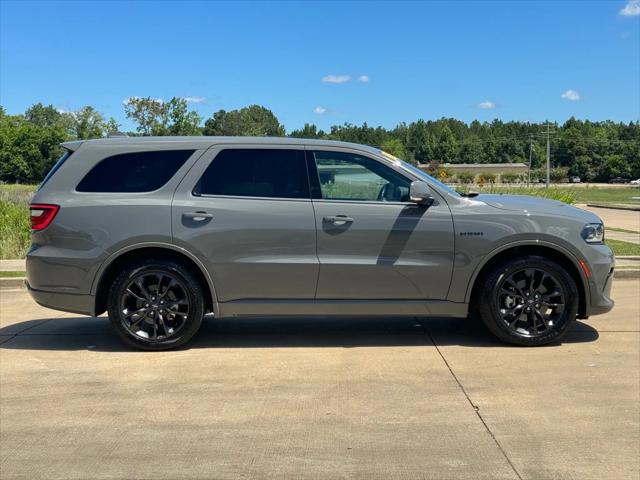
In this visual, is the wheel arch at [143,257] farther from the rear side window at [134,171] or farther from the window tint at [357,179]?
the window tint at [357,179]

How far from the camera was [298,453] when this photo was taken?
141 inches

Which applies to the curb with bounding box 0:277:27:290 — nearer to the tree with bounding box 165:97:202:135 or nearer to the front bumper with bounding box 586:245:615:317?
the front bumper with bounding box 586:245:615:317

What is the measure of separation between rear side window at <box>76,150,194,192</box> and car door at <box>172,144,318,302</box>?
0.21 m

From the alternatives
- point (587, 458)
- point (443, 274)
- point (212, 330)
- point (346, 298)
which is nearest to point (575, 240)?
point (443, 274)

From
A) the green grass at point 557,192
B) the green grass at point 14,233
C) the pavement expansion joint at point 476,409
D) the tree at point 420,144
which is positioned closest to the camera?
the pavement expansion joint at point 476,409

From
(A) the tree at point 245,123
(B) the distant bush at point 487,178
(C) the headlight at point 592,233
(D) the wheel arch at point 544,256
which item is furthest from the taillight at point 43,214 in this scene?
(A) the tree at point 245,123

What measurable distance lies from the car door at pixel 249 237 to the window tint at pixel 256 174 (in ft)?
0.04

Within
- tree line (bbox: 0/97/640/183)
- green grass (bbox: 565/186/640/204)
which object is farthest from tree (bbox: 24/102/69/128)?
green grass (bbox: 565/186/640/204)

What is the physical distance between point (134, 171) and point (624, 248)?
10.0 meters

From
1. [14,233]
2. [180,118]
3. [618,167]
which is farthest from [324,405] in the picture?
[618,167]

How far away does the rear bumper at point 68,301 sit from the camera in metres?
5.49

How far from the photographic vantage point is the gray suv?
5.42m

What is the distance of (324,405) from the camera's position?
14.2 feet

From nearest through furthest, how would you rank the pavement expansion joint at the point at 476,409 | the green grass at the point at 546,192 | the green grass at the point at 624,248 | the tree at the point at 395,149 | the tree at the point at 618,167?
the pavement expansion joint at the point at 476,409 → the green grass at the point at 624,248 → the green grass at the point at 546,192 → the tree at the point at 395,149 → the tree at the point at 618,167
